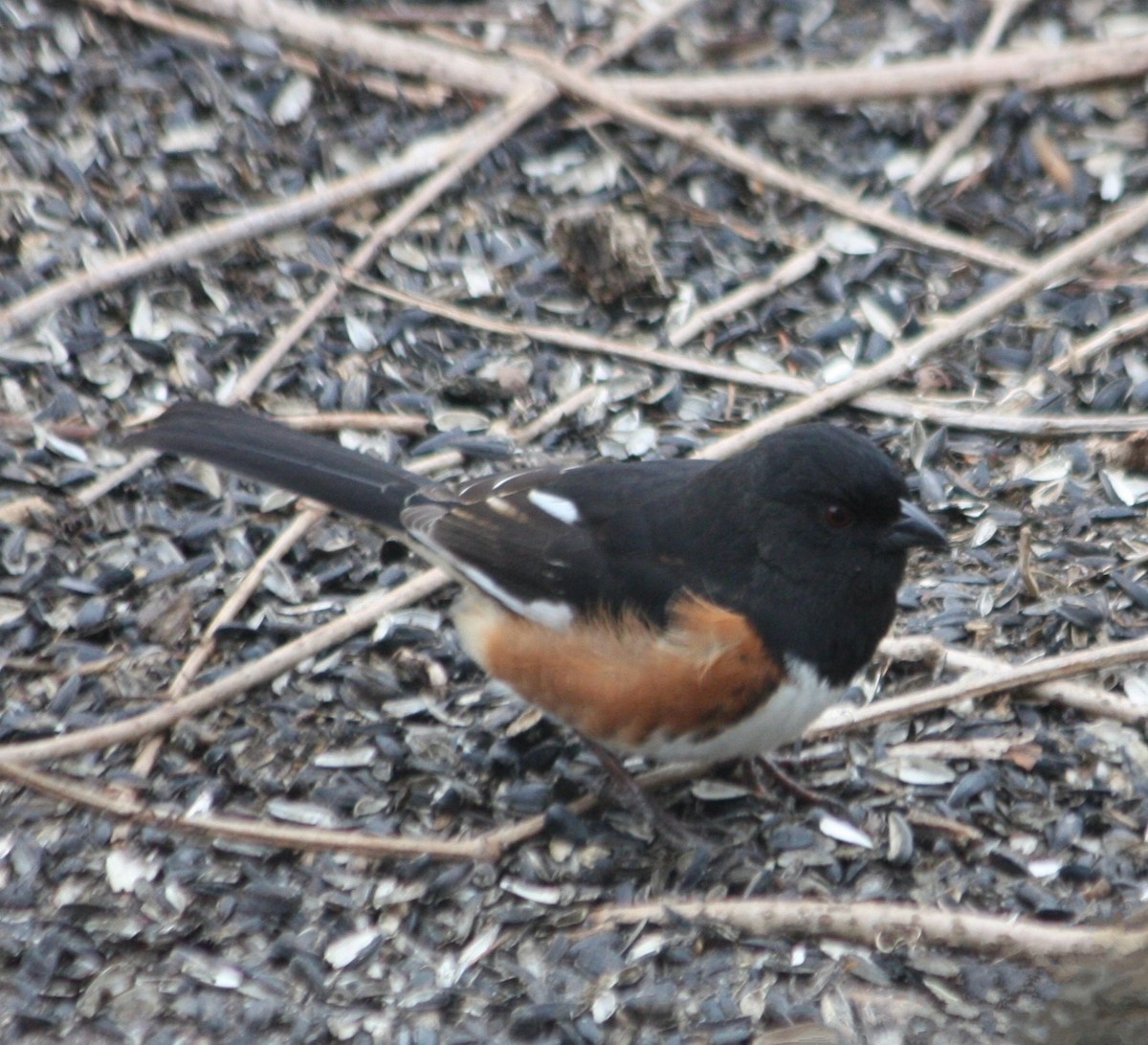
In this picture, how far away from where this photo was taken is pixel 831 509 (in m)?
3.01

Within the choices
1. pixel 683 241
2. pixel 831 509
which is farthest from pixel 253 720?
pixel 683 241

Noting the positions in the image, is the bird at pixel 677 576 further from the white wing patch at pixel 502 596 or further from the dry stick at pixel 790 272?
the dry stick at pixel 790 272

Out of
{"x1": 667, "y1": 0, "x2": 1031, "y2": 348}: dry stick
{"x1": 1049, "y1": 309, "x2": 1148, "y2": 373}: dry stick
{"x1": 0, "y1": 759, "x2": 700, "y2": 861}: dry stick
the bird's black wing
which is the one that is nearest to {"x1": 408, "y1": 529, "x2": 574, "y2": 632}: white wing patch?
the bird's black wing

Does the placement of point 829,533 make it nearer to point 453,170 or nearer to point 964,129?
point 453,170

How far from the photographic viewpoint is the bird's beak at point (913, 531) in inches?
118

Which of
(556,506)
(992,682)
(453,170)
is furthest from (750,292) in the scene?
(992,682)

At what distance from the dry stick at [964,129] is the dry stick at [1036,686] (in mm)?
1525

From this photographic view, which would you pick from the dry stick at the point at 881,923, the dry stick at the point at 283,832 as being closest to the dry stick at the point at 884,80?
the dry stick at the point at 283,832

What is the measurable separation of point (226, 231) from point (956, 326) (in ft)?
5.84

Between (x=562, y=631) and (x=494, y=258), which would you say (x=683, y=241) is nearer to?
(x=494, y=258)

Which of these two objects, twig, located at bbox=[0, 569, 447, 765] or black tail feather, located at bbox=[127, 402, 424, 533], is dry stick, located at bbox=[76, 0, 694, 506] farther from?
twig, located at bbox=[0, 569, 447, 765]

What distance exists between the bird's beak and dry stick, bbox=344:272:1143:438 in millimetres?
841

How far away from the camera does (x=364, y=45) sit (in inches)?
179

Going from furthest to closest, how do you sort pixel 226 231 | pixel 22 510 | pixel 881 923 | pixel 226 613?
1. pixel 226 231
2. pixel 22 510
3. pixel 226 613
4. pixel 881 923
